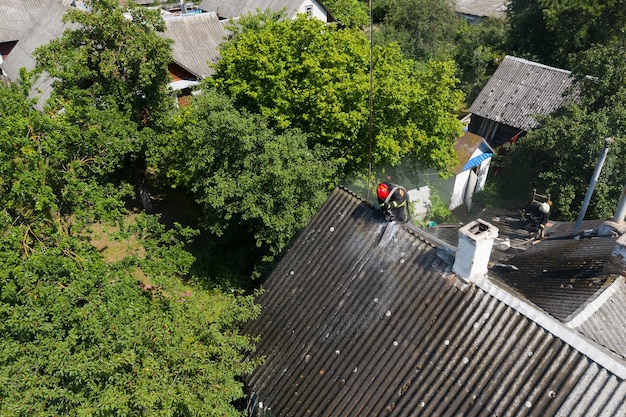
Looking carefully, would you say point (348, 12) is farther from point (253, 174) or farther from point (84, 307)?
point (84, 307)

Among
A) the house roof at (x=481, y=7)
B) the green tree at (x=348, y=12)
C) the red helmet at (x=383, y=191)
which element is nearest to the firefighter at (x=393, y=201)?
the red helmet at (x=383, y=191)

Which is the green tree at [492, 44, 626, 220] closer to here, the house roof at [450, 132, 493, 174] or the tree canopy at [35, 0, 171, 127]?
the house roof at [450, 132, 493, 174]

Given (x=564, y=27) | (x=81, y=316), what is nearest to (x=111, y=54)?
(x=81, y=316)

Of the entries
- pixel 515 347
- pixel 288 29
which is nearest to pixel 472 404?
pixel 515 347

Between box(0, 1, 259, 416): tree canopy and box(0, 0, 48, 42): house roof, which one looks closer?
box(0, 1, 259, 416): tree canopy

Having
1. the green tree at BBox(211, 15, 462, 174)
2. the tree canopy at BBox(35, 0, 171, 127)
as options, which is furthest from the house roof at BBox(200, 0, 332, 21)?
the tree canopy at BBox(35, 0, 171, 127)
